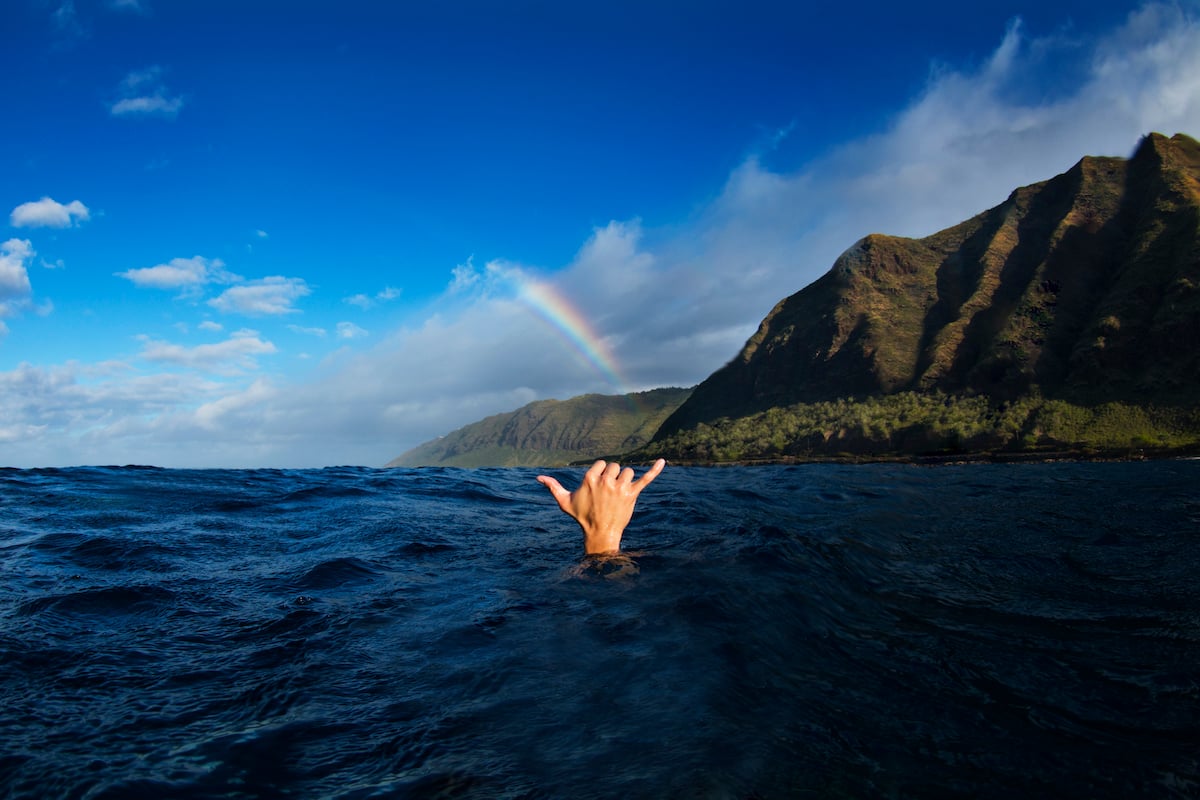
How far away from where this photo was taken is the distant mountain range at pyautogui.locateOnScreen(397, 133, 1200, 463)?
293 ft

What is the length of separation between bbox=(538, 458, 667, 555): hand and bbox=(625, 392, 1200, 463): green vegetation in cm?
8588

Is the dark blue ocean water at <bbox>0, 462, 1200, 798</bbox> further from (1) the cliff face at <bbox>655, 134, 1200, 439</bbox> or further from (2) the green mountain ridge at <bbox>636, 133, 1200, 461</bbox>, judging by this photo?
(1) the cliff face at <bbox>655, 134, 1200, 439</bbox>

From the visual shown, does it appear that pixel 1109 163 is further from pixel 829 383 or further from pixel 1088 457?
pixel 1088 457

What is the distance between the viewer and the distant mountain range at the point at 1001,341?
293 feet

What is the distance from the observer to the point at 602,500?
753 cm

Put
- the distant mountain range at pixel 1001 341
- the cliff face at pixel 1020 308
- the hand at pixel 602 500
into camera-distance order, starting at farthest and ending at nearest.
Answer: the cliff face at pixel 1020 308 < the distant mountain range at pixel 1001 341 < the hand at pixel 602 500

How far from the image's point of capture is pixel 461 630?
536cm

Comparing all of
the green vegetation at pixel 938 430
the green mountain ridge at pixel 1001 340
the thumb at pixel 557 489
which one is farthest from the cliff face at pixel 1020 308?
the thumb at pixel 557 489

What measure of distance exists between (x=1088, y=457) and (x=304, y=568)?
8651 cm

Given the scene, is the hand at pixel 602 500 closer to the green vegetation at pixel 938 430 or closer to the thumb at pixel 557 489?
the thumb at pixel 557 489

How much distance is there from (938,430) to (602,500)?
110 m

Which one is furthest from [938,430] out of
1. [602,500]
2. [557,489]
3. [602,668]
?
[602,668]

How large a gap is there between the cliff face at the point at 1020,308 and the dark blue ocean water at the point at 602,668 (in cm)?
11089

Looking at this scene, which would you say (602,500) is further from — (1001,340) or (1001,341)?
(1001,340)
